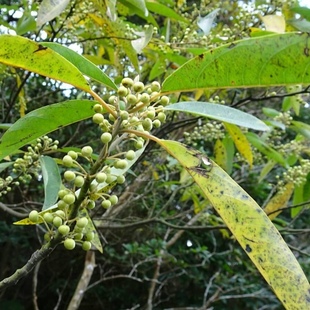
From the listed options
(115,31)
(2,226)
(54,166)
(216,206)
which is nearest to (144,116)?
(216,206)

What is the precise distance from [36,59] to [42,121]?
116mm

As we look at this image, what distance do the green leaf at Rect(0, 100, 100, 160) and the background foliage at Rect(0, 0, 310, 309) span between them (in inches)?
9.8

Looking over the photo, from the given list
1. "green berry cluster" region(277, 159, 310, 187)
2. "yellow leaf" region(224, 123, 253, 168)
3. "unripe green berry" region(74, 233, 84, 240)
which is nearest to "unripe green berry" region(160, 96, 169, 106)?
"unripe green berry" region(74, 233, 84, 240)

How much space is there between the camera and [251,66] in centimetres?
59

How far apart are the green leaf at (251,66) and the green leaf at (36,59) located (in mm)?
127

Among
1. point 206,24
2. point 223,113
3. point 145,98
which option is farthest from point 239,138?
point 145,98

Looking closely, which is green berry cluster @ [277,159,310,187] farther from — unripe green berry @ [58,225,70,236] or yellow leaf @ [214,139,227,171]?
unripe green berry @ [58,225,70,236]

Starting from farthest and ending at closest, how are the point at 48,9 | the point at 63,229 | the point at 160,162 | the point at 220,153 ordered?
the point at 160,162, the point at 220,153, the point at 48,9, the point at 63,229

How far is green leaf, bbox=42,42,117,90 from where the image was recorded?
0.65 metres

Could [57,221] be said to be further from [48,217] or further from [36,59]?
[36,59]

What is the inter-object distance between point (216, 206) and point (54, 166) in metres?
0.58

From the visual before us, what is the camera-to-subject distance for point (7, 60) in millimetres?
576

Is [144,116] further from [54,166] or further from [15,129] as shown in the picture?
[54,166]

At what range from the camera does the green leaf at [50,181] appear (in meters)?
0.81
